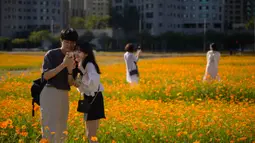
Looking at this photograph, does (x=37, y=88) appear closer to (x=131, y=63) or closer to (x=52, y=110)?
(x=52, y=110)

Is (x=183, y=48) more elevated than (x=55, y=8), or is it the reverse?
(x=55, y=8)

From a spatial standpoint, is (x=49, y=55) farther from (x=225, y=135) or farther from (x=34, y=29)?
(x=34, y=29)

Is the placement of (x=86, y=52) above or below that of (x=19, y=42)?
above

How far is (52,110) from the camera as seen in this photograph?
8.56 m

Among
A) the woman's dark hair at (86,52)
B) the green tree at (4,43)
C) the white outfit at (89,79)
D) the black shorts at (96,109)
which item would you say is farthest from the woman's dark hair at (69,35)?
the green tree at (4,43)

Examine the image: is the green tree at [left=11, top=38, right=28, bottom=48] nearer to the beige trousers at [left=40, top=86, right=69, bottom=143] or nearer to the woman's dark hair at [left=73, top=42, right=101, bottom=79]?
the woman's dark hair at [left=73, top=42, right=101, bottom=79]

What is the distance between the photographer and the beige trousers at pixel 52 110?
8.56 meters

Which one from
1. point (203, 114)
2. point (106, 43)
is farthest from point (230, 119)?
point (106, 43)

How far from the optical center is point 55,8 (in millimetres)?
157875

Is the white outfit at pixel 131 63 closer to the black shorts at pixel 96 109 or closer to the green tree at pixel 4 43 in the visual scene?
the black shorts at pixel 96 109

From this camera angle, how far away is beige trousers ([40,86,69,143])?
337 inches

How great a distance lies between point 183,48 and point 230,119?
117 metres

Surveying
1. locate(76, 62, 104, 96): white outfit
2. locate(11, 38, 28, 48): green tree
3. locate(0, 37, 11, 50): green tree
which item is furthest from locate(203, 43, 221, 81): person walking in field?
locate(11, 38, 28, 48): green tree

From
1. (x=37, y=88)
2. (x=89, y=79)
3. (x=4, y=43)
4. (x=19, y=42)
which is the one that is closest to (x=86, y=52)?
(x=89, y=79)
